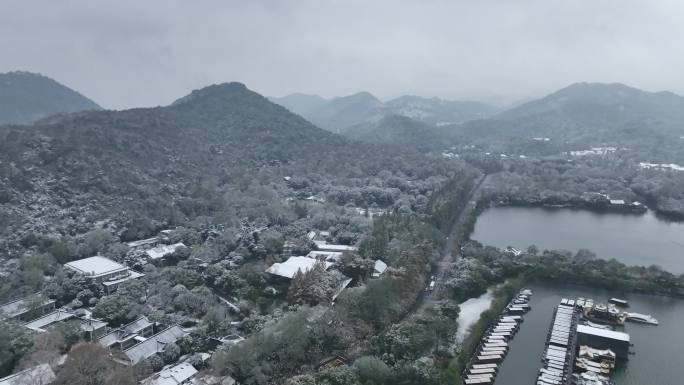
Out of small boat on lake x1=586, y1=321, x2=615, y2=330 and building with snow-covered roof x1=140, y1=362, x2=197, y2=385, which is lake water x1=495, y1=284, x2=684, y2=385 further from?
building with snow-covered roof x1=140, y1=362, x2=197, y2=385

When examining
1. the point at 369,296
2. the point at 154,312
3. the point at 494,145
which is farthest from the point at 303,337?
the point at 494,145

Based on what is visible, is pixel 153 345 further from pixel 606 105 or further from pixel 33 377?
pixel 606 105

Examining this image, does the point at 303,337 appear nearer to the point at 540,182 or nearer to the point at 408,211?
the point at 408,211

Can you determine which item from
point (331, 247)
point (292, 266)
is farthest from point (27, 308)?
point (331, 247)

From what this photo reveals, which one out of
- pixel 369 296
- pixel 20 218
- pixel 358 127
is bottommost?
pixel 369 296

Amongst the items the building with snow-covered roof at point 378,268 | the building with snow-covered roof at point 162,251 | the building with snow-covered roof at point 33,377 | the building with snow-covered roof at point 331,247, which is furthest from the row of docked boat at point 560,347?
the building with snow-covered roof at point 162,251
